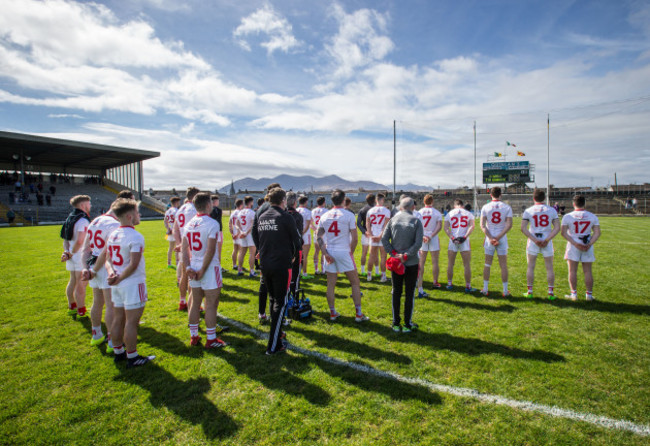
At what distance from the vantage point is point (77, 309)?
5859 millimetres

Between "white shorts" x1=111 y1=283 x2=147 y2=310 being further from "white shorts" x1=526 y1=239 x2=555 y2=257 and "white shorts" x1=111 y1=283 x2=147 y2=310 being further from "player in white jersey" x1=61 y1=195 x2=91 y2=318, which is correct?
"white shorts" x1=526 y1=239 x2=555 y2=257

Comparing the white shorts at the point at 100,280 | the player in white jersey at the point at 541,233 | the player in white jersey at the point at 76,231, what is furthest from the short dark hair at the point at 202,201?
the player in white jersey at the point at 541,233

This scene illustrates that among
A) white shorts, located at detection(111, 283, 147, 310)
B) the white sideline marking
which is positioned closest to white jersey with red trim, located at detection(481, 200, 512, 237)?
the white sideline marking

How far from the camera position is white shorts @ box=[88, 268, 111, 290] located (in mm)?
4328

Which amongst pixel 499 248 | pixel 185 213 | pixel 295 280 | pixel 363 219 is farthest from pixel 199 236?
pixel 499 248

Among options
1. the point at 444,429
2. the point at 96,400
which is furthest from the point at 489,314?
the point at 96,400

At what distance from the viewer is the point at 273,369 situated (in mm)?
3979

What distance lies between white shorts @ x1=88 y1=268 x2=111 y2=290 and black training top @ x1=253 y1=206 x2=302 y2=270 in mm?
2269

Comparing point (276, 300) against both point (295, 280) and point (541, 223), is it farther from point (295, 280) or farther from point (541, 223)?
point (541, 223)

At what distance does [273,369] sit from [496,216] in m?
5.68

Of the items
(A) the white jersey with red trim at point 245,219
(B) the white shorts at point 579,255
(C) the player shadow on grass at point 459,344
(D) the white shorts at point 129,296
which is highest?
(A) the white jersey with red trim at point 245,219

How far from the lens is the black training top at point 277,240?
14.2 feet

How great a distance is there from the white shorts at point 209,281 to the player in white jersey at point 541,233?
20.4ft

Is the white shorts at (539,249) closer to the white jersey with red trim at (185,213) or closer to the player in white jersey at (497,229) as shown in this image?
the player in white jersey at (497,229)
